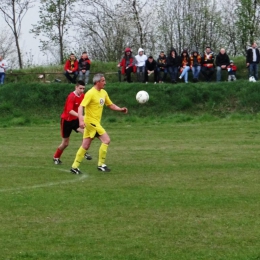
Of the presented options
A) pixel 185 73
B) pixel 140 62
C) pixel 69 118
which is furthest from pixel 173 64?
pixel 69 118

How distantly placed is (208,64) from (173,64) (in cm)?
187

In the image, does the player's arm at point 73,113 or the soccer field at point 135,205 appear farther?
the player's arm at point 73,113

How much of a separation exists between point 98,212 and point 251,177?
450cm

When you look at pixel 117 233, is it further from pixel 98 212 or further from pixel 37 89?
pixel 37 89

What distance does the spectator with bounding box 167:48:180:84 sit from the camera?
33.4 m

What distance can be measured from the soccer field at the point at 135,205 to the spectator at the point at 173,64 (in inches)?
530

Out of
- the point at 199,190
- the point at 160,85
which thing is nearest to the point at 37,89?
the point at 160,85

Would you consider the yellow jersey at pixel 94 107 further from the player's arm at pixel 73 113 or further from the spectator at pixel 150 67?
the spectator at pixel 150 67

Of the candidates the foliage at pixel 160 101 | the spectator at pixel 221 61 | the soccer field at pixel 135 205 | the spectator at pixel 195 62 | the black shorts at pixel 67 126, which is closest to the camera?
the soccer field at pixel 135 205

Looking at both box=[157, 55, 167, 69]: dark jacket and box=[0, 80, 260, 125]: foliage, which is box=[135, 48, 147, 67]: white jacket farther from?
box=[0, 80, 260, 125]: foliage

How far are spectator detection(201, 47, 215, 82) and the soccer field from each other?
1430 centimetres

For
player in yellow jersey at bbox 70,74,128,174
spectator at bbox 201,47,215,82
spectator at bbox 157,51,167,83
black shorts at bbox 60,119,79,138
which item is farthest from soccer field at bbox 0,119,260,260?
spectator at bbox 201,47,215,82

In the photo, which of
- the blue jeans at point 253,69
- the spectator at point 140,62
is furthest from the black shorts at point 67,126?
the blue jeans at point 253,69

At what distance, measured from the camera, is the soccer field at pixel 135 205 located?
832cm
